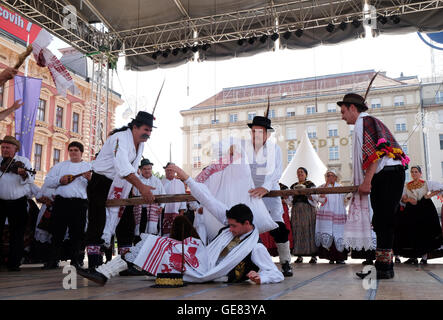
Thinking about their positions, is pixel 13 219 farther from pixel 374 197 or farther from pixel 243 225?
pixel 374 197

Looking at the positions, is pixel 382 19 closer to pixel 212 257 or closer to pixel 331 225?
pixel 331 225

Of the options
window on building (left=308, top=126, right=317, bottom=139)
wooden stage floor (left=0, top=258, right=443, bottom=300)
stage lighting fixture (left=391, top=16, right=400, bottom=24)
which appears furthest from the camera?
window on building (left=308, top=126, right=317, bottom=139)

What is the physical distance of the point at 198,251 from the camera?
3.27 meters

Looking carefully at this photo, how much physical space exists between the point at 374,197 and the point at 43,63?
3802 mm

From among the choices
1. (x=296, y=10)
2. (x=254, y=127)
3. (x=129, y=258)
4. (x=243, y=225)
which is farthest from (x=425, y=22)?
(x=129, y=258)

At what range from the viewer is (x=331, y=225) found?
22.9 ft

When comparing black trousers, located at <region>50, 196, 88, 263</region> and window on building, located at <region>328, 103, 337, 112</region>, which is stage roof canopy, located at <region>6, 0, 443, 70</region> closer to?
black trousers, located at <region>50, 196, 88, 263</region>

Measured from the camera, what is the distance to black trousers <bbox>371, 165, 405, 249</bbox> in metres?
3.46

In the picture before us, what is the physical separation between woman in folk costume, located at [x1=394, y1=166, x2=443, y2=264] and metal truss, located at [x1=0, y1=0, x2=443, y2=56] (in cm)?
428

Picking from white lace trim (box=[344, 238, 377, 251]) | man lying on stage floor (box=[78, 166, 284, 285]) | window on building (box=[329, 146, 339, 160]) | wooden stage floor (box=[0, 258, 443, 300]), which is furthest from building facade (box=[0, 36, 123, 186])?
window on building (box=[329, 146, 339, 160])

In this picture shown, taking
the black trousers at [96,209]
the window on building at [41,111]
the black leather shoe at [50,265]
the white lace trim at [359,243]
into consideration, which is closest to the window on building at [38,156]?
the window on building at [41,111]

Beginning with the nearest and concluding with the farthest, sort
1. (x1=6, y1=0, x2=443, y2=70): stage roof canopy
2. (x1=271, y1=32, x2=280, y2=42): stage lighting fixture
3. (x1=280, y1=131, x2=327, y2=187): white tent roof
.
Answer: (x1=6, y1=0, x2=443, y2=70): stage roof canopy
(x1=271, y1=32, x2=280, y2=42): stage lighting fixture
(x1=280, y1=131, x2=327, y2=187): white tent roof

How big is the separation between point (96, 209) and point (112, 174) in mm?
353

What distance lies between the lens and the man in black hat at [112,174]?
3.36 metres
